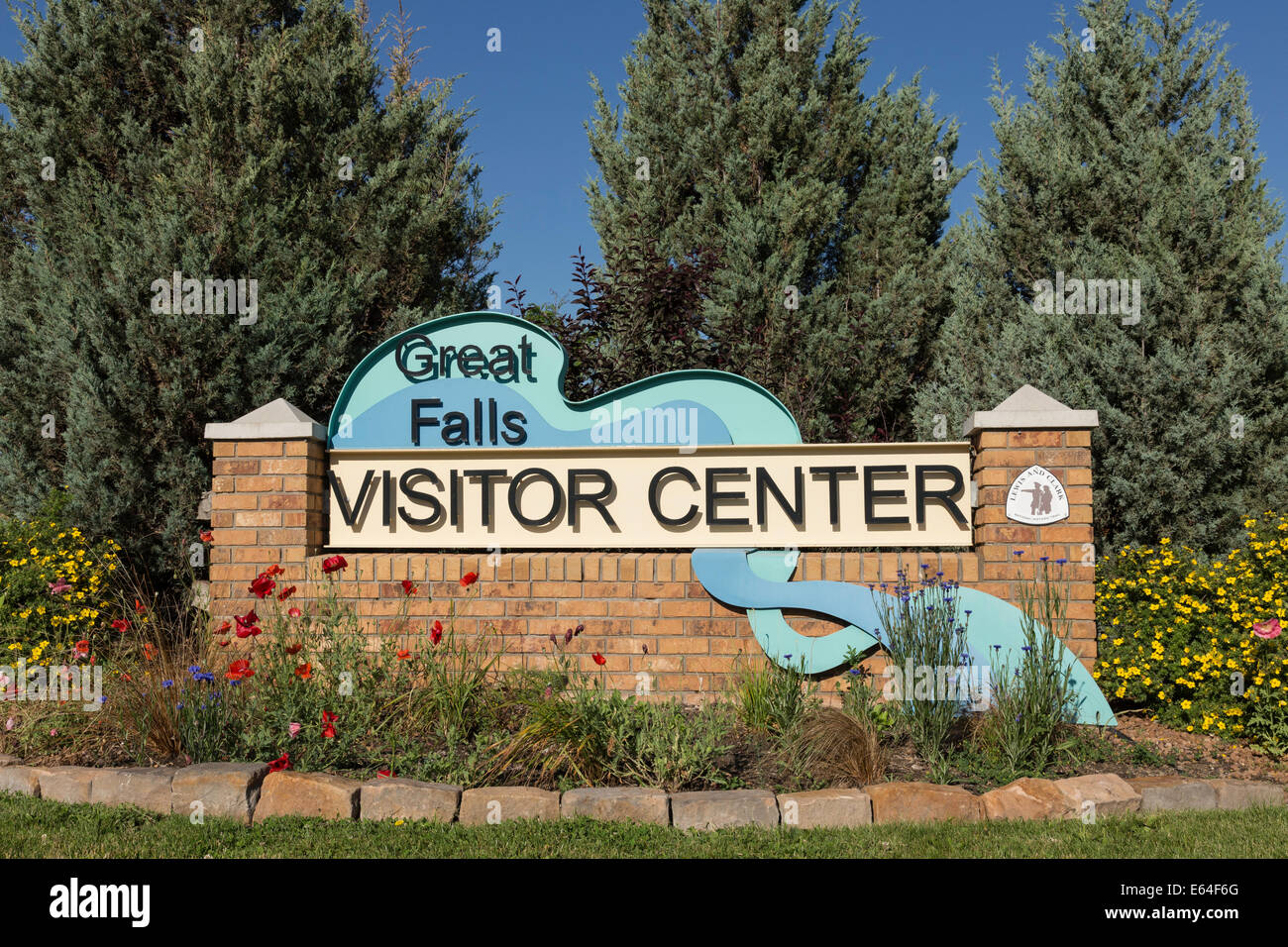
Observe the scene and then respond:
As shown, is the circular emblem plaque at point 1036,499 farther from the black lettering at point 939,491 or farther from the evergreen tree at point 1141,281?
the evergreen tree at point 1141,281

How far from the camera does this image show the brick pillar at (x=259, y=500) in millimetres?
5793

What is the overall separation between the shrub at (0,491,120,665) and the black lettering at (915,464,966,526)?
5.30 m

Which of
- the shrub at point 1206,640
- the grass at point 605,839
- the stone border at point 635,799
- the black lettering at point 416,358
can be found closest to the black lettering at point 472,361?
the black lettering at point 416,358

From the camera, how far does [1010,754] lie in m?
4.42

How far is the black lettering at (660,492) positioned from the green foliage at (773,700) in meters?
1.13

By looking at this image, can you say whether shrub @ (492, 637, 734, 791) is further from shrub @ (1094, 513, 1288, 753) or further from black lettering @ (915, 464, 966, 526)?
shrub @ (1094, 513, 1288, 753)

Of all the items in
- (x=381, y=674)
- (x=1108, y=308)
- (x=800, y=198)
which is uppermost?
(x=800, y=198)

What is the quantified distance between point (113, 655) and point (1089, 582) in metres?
5.71

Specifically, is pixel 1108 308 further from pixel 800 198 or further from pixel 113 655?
pixel 113 655

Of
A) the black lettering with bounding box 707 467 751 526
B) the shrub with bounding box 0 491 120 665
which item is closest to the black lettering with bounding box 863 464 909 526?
the black lettering with bounding box 707 467 751 526

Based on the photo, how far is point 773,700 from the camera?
4785 millimetres

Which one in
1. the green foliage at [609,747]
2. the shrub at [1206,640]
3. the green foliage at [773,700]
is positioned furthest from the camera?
the shrub at [1206,640]
